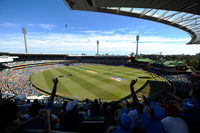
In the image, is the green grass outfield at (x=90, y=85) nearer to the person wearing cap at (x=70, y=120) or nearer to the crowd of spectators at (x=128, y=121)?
the crowd of spectators at (x=128, y=121)

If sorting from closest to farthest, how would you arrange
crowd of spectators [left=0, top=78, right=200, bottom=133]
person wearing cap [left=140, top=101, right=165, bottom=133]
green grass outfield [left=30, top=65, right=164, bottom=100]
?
crowd of spectators [left=0, top=78, right=200, bottom=133], person wearing cap [left=140, top=101, right=165, bottom=133], green grass outfield [left=30, top=65, right=164, bottom=100]

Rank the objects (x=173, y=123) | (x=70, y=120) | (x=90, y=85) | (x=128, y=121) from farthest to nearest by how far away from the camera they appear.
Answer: (x=90, y=85), (x=70, y=120), (x=173, y=123), (x=128, y=121)

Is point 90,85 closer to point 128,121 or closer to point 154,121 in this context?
point 154,121

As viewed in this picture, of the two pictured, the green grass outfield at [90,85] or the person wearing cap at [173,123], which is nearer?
the person wearing cap at [173,123]

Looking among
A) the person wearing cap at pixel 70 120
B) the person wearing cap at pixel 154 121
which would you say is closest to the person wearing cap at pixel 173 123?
→ the person wearing cap at pixel 154 121

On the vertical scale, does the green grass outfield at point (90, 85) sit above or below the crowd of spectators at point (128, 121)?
below

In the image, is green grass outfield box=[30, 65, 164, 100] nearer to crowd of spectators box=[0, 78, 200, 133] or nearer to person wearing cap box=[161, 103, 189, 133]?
crowd of spectators box=[0, 78, 200, 133]

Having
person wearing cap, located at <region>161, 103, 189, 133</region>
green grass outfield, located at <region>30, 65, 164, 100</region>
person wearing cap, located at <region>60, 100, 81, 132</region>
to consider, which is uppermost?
person wearing cap, located at <region>161, 103, 189, 133</region>

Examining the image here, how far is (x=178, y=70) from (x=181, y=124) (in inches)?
1340

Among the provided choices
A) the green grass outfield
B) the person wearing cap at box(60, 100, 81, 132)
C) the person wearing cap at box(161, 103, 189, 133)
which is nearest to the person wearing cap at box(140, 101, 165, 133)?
the person wearing cap at box(161, 103, 189, 133)

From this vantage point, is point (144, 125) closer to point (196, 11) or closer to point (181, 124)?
point (181, 124)

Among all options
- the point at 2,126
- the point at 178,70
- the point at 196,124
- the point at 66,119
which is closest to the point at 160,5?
the point at 196,124

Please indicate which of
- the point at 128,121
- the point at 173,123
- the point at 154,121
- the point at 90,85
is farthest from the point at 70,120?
the point at 90,85

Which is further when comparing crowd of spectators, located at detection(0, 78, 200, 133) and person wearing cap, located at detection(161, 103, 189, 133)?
person wearing cap, located at detection(161, 103, 189, 133)
